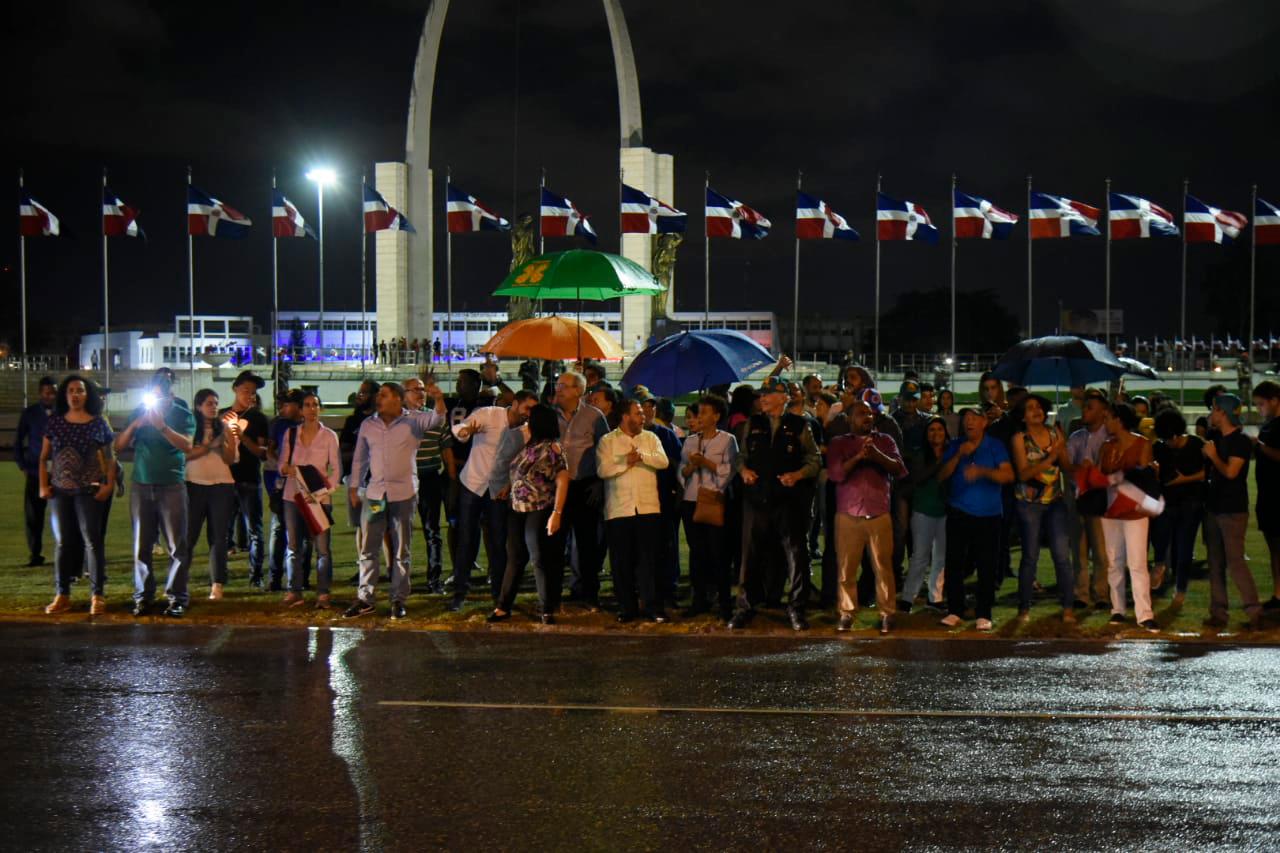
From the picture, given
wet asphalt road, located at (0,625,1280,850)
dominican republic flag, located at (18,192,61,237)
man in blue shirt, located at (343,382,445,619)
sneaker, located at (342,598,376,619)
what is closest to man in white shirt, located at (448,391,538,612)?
man in blue shirt, located at (343,382,445,619)

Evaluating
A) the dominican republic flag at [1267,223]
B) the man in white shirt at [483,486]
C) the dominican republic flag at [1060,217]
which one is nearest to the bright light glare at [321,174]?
the dominican republic flag at [1060,217]

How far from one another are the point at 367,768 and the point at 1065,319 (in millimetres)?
86462

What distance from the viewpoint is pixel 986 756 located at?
658 cm

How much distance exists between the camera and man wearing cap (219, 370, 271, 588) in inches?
478

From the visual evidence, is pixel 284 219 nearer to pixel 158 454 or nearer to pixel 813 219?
pixel 813 219

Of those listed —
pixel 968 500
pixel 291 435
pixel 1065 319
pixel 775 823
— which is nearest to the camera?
pixel 775 823

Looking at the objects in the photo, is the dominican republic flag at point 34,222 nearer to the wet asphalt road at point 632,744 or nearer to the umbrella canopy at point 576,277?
the umbrella canopy at point 576,277

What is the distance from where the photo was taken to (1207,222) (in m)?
31.3

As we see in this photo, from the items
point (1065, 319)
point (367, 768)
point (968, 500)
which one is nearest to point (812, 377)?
point (968, 500)

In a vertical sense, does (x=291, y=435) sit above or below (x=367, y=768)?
above

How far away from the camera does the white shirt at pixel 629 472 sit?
1041cm

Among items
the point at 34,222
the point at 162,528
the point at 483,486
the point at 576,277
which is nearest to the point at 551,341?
the point at 576,277

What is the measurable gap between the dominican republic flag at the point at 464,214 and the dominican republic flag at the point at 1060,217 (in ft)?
45.4

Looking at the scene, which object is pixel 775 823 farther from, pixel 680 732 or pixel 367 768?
pixel 367 768
